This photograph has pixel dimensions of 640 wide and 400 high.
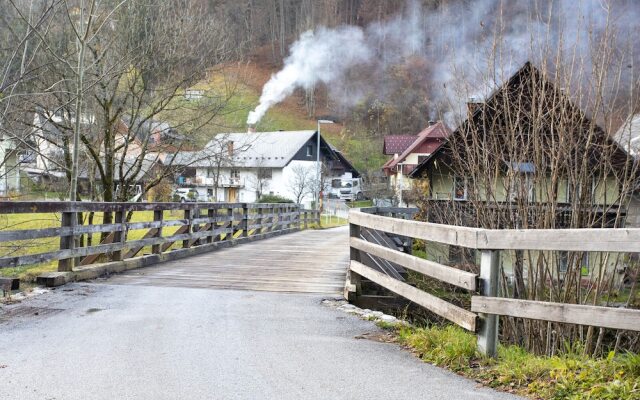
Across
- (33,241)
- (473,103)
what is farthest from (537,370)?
(33,241)

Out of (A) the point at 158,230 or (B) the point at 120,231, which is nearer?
(B) the point at 120,231

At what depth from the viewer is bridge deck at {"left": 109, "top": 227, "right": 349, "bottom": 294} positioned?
9.05 metres

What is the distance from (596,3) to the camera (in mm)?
7801

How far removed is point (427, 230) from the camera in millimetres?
5773

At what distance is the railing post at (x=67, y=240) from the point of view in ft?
27.8

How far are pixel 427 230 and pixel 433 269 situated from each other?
36 cm

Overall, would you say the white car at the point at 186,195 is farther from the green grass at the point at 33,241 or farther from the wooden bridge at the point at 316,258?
the wooden bridge at the point at 316,258

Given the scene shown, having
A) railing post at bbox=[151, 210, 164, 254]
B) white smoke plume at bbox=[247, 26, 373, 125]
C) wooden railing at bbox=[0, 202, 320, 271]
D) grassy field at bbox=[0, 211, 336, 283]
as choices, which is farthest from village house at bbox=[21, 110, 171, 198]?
white smoke plume at bbox=[247, 26, 373, 125]

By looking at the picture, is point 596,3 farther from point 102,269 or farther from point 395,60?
point 395,60

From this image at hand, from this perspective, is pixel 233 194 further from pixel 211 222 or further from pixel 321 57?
pixel 211 222

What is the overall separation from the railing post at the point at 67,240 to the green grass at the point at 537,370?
514 centimetres

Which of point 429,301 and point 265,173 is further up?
point 265,173

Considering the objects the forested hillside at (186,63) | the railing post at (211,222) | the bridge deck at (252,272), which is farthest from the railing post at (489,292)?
the railing post at (211,222)

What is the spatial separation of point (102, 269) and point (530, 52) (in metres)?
6.47
